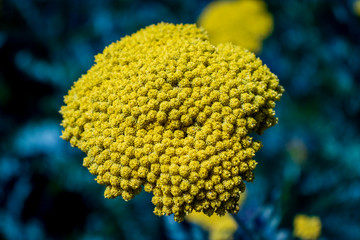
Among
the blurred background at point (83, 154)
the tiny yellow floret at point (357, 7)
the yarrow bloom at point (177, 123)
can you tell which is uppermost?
the tiny yellow floret at point (357, 7)

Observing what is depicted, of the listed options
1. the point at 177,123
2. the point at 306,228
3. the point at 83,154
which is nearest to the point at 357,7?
the point at 306,228

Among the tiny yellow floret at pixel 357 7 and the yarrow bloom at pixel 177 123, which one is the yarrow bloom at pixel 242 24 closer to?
the tiny yellow floret at pixel 357 7

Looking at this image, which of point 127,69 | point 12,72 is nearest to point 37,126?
point 12,72

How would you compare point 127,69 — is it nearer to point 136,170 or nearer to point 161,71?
point 161,71

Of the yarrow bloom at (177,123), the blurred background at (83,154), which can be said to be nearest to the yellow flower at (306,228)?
the blurred background at (83,154)

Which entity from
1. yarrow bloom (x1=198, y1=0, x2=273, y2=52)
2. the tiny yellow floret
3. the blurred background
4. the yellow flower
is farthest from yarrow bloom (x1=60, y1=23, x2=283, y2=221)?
the tiny yellow floret

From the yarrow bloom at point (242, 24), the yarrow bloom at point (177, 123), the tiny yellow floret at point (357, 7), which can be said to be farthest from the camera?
the tiny yellow floret at point (357, 7)
